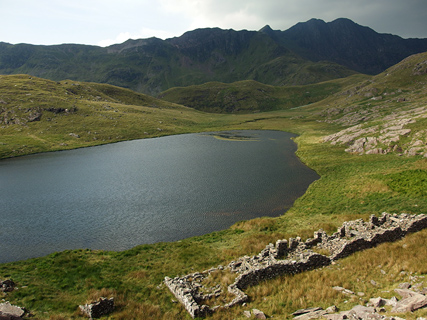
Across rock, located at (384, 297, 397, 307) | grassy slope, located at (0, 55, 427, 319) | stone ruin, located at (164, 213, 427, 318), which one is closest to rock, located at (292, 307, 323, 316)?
grassy slope, located at (0, 55, 427, 319)

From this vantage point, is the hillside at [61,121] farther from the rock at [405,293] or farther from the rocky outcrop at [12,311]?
the rock at [405,293]

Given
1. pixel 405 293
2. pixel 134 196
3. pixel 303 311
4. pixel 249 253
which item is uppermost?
pixel 405 293

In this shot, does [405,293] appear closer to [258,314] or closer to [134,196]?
[258,314]

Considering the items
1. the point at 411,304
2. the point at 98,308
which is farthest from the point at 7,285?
the point at 411,304

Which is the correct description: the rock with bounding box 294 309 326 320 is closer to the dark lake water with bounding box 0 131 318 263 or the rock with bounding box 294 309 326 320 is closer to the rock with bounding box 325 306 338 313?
the rock with bounding box 325 306 338 313

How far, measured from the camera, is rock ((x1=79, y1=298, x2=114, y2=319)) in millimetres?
17859

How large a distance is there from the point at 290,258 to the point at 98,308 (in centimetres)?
1688

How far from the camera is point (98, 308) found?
59.3 ft

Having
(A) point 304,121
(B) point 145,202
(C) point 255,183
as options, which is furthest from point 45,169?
(A) point 304,121

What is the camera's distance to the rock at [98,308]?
17.9m

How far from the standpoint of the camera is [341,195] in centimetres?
4356

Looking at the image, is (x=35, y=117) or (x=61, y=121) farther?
(x=61, y=121)

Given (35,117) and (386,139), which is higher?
(35,117)

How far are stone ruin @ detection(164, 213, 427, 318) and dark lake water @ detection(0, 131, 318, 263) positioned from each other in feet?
46.2
